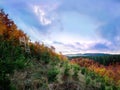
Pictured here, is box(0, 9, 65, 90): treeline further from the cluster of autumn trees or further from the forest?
the cluster of autumn trees

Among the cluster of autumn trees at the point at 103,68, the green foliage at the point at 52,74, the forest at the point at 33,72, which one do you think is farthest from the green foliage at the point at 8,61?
the cluster of autumn trees at the point at 103,68

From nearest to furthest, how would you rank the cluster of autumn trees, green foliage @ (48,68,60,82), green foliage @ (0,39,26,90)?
green foliage @ (0,39,26,90) < green foliage @ (48,68,60,82) < the cluster of autumn trees

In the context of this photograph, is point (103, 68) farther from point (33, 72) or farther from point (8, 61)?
point (8, 61)

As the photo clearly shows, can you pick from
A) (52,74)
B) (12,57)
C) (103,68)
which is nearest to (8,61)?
(12,57)

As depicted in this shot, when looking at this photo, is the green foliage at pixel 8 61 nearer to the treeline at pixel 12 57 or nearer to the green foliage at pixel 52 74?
the treeline at pixel 12 57

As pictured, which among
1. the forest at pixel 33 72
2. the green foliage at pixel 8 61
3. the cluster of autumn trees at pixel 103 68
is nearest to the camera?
the green foliage at pixel 8 61

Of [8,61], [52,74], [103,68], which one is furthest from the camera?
[103,68]

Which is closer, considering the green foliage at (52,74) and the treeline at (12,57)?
the treeline at (12,57)

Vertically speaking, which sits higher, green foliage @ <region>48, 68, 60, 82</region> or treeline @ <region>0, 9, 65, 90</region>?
treeline @ <region>0, 9, 65, 90</region>

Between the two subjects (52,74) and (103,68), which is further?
(103,68)

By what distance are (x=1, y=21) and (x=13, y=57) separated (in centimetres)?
2050

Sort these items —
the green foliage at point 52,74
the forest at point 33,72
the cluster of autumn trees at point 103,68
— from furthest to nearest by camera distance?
1. the cluster of autumn trees at point 103,68
2. the green foliage at point 52,74
3. the forest at point 33,72

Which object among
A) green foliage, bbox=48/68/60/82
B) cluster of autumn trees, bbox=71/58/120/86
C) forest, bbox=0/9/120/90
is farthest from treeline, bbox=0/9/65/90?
cluster of autumn trees, bbox=71/58/120/86

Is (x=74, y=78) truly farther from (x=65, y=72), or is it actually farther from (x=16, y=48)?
(x=16, y=48)
